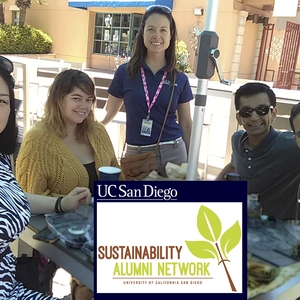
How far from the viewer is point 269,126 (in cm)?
100

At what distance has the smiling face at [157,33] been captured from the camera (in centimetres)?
138

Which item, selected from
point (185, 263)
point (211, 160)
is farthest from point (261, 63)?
point (185, 263)

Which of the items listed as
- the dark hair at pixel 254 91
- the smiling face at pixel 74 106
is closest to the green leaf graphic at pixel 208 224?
the dark hair at pixel 254 91

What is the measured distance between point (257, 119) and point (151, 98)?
1.77 ft

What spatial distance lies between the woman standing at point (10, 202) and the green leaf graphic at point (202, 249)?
0.45m

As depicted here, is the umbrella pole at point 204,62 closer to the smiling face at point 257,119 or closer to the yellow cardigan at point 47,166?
the smiling face at point 257,119

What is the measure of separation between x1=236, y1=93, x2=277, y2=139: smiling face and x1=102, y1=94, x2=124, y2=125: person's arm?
0.70m

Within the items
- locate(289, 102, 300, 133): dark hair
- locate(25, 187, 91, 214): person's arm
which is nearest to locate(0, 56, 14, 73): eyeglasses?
locate(25, 187, 91, 214): person's arm

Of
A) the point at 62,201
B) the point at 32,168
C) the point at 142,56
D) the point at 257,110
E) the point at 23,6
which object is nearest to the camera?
the point at 257,110

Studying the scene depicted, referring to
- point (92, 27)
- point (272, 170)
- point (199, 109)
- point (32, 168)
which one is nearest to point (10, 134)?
point (32, 168)

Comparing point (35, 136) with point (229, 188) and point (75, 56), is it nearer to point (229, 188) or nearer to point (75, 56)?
point (75, 56)

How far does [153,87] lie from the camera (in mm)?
1440

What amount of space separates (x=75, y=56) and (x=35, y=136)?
706 mm

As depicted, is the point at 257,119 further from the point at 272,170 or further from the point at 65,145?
the point at 65,145
